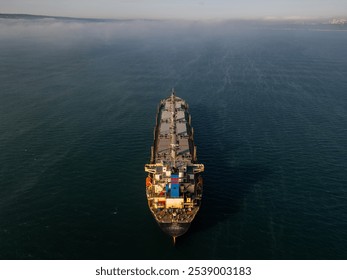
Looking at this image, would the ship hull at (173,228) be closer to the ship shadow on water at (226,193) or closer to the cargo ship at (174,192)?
the cargo ship at (174,192)

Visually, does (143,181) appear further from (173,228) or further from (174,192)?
(173,228)

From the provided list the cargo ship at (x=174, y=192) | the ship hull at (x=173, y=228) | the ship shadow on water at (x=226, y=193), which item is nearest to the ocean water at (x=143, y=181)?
the ship shadow on water at (x=226, y=193)

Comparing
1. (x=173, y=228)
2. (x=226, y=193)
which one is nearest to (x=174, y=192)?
(x=173, y=228)

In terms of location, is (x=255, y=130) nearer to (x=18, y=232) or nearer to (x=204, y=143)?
(x=204, y=143)

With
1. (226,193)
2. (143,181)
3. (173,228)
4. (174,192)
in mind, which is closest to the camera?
(173,228)

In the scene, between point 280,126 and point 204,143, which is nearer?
point 204,143

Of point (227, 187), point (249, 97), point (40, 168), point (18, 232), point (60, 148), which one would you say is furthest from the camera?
point (249, 97)

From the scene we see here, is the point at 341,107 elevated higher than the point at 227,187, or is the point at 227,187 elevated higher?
the point at 341,107
